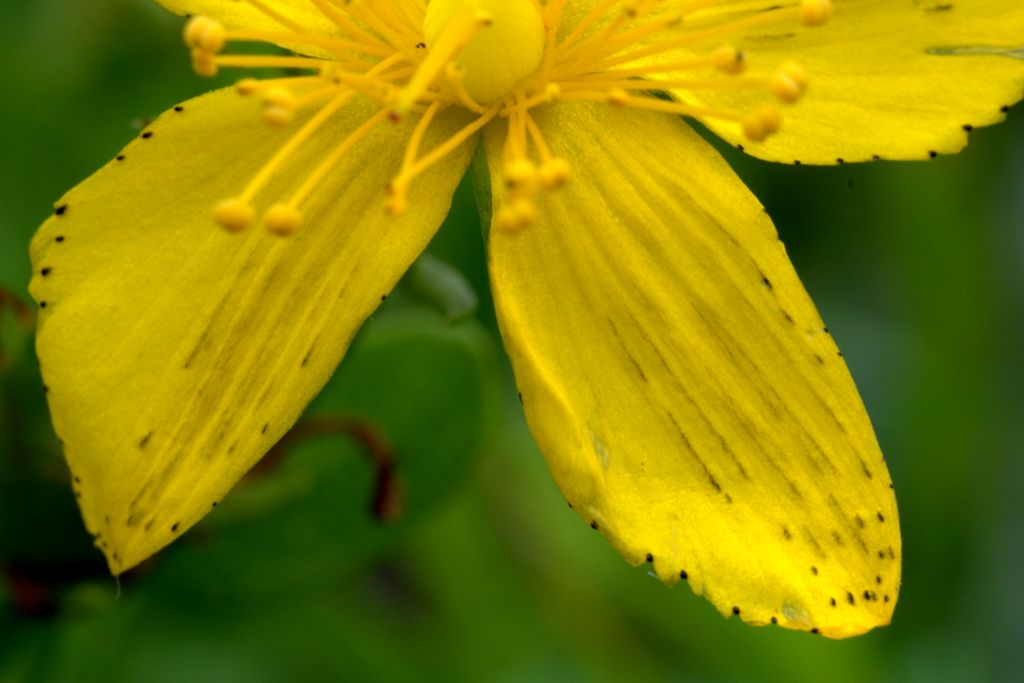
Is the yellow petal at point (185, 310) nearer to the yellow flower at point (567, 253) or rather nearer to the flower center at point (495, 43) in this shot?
the yellow flower at point (567, 253)

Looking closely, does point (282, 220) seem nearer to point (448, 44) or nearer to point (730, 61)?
point (448, 44)

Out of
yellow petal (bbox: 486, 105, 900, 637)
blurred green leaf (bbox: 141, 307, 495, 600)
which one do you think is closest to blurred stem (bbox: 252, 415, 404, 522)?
blurred green leaf (bbox: 141, 307, 495, 600)

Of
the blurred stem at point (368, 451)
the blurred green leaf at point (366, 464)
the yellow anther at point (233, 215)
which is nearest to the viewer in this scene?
the yellow anther at point (233, 215)

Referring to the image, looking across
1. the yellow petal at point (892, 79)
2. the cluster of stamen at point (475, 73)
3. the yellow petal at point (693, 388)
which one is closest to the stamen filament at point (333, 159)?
the cluster of stamen at point (475, 73)

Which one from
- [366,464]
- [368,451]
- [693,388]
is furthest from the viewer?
[366,464]

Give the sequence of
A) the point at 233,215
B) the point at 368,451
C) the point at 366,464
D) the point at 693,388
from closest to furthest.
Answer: the point at 233,215, the point at 693,388, the point at 368,451, the point at 366,464

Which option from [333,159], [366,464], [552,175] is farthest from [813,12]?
[366,464]
